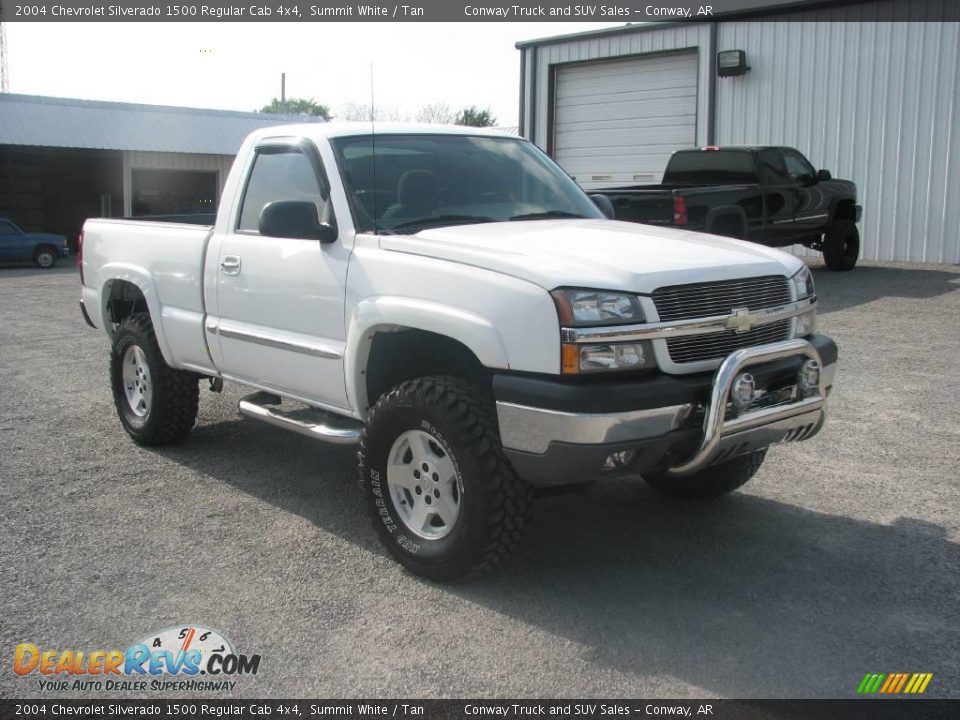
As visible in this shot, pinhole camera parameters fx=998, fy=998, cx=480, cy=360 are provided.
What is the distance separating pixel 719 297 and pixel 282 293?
2.26 meters

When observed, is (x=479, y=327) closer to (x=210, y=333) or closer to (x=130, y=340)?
(x=210, y=333)

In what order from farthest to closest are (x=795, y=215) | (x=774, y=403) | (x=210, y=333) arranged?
(x=795, y=215)
(x=210, y=333)
(x=774, y=403)

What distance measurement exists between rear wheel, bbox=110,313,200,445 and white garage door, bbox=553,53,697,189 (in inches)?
622

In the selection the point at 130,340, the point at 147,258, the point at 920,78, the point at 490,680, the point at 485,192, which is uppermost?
the point at 920,78

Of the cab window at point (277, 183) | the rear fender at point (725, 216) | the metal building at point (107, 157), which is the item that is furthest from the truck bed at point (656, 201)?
the metal building at point (107, 157)

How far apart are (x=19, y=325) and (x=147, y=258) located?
7.57m

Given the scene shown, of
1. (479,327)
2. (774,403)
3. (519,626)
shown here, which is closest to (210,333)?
(479,327)

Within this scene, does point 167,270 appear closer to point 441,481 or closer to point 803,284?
point 441,481

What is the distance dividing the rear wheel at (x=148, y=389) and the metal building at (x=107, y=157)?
23.2 meters

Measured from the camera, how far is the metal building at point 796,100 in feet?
56.2

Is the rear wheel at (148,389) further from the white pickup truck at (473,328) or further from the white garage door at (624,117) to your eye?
the white garage door at (624,117)

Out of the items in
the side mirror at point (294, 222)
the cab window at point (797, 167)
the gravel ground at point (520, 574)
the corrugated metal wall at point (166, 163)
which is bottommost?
the gravel ground at point (520, 574)

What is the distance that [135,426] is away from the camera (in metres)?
6.70

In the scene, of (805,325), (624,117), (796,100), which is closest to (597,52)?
(624,117)
